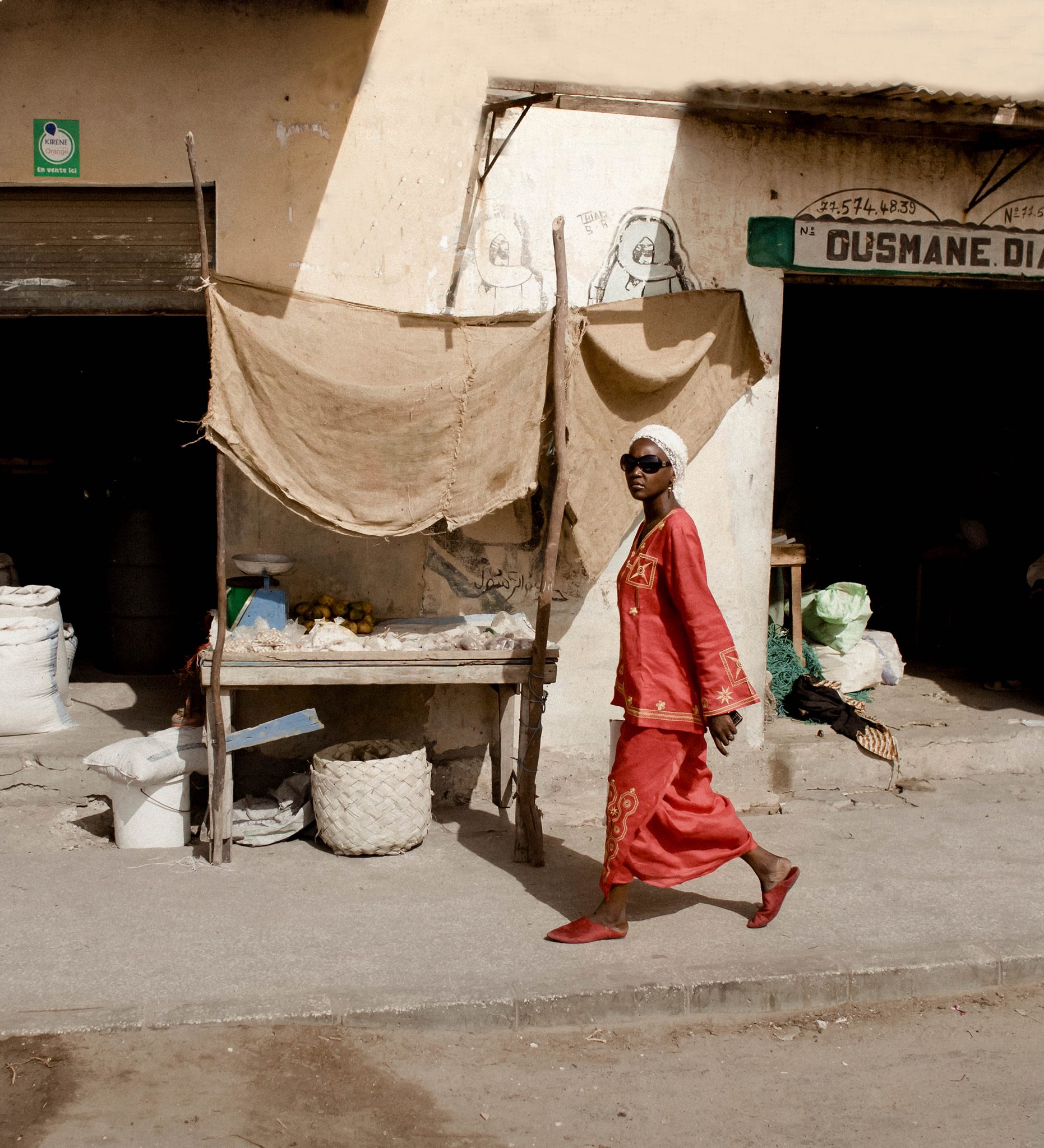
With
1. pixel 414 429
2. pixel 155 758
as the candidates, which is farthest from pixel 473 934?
pixel 414 429

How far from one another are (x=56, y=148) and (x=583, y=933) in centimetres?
415

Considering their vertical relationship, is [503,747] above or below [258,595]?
below

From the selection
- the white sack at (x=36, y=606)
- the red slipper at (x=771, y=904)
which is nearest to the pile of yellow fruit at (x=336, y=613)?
the white sack at (x=36, y=606)

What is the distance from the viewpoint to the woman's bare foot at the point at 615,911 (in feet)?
13.0

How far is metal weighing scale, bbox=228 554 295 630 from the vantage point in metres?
4.87

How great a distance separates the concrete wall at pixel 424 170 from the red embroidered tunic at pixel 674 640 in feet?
4.91

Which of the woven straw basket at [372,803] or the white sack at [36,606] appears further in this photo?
the white sack at [36,606]

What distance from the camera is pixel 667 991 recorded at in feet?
11.9

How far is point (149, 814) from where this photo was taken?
475 centimetres

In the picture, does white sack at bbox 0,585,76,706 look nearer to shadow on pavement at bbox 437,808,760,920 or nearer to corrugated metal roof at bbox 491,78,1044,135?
shadow on pavement at bbox 437,808,760,920

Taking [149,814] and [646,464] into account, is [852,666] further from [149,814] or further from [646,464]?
[149,814]

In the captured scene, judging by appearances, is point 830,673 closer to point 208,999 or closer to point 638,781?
point 638,781

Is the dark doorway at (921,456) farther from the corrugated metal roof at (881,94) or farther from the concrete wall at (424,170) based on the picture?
the corrugated metal roof at (881,94)

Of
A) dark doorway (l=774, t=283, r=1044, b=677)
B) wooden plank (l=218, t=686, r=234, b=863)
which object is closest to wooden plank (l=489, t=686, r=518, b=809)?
wooden plank (l=218, t=686, r=234, b=863)
